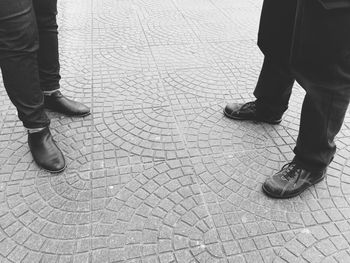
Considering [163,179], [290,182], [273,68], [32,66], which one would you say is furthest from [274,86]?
[32,66]

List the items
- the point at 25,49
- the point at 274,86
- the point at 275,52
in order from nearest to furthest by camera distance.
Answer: the point at 25,49 < the point at 275,52 < the point at 274,86

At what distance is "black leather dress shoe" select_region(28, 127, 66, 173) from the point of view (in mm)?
2234

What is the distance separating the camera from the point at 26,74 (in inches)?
81.3

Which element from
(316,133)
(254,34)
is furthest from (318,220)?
(254,34)

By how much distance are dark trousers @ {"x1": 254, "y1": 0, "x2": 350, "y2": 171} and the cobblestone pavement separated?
375mm

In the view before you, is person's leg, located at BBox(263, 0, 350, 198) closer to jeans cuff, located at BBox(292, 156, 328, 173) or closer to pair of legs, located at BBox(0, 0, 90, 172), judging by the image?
jeans cuff, located at BBox(292, 156, 328, 173)

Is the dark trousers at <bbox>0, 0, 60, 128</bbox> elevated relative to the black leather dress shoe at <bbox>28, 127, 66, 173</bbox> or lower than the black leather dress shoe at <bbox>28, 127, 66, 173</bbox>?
elevated

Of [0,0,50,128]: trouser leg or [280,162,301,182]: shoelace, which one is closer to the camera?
[0,0,50,128]: trouser leg

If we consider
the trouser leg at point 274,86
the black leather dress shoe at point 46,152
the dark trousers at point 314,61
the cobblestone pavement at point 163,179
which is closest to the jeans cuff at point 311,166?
the dark trousers at point 314,61

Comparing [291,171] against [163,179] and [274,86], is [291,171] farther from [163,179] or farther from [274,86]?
[163,179]

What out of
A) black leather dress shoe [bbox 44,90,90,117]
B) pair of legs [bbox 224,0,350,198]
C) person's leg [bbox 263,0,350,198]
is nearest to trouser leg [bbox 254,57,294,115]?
pair of legs [bbox 224,0,350,198]

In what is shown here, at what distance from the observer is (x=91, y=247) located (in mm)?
1788

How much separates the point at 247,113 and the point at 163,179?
0.99 m

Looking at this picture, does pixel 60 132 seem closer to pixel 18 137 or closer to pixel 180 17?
pixel 18 137
